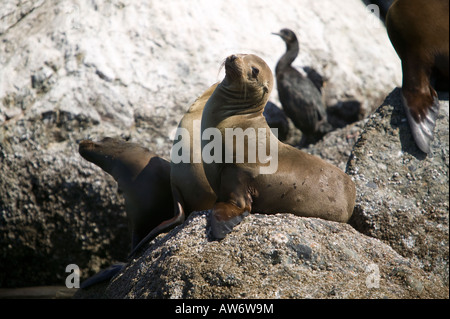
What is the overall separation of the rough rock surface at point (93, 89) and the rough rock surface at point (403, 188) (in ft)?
5.96

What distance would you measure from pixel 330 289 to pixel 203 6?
5.43 m

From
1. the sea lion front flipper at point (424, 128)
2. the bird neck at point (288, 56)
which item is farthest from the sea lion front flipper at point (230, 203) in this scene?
the bird neck at point (288, 56)

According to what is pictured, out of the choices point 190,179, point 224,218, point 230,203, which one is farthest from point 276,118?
point 224,218

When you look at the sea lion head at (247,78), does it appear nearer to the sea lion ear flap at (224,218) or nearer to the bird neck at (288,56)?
the sea lion ear flap at (224,218)

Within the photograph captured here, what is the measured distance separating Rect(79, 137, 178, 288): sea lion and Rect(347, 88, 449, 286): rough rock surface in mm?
1679

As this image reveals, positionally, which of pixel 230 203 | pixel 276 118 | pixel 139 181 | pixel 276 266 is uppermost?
pixel 230 203

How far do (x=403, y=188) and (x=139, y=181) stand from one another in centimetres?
232

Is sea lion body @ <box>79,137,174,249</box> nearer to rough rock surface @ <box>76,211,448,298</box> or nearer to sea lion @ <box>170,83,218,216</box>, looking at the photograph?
sea lion @ <box>170,83,218,216</box>

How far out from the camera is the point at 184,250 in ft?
13.6

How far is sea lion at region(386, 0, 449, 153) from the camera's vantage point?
5.71m

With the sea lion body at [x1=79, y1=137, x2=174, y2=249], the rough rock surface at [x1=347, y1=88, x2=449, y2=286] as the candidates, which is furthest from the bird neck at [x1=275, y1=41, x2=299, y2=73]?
the sea lion body at [x1=79, y1=137, x2=174, y2=249]

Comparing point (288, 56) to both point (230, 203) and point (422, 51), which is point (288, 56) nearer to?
point (422, 51)

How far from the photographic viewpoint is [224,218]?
4.19m
